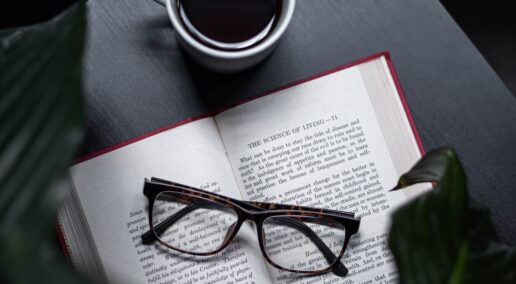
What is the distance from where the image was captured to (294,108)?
574 mm

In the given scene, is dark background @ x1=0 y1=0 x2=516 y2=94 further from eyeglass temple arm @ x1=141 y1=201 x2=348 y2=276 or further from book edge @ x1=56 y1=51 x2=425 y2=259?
eyeglass temple arm @ x1=141 y1=201 x2=348 y2=276

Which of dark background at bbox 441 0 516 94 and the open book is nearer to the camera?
the open book

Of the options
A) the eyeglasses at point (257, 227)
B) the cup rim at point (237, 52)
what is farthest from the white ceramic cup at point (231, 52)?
the eyeglasses at point (257, 227)

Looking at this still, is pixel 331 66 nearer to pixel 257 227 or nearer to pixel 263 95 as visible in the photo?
pixel 263 95

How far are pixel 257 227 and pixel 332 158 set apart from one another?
0.36 feet

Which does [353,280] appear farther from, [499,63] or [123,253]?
[499,63]

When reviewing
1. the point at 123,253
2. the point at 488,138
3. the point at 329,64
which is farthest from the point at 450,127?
the point at 123,253

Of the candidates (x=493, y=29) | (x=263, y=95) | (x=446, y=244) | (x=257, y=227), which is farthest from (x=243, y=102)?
(x=493, y=29)

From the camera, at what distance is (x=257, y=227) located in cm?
56

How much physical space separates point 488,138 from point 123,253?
416 millimetres

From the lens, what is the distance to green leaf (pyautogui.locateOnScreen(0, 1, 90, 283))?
23cm

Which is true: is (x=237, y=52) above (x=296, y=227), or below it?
above

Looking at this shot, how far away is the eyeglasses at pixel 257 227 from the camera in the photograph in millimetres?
560

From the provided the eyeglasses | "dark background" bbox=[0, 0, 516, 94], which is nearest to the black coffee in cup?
the eyeglasses
